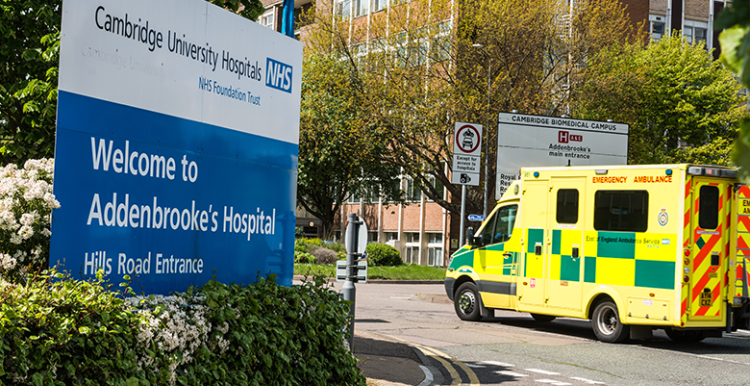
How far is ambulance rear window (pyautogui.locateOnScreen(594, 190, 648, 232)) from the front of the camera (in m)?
12.0

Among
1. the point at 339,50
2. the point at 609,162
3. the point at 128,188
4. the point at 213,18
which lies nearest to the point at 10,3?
the point at 213,18

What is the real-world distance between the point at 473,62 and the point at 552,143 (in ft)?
30.7

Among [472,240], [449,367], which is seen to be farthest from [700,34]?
[449,367]

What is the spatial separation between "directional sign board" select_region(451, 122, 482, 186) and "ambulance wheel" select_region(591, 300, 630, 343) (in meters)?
4.85

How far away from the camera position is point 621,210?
12.3m

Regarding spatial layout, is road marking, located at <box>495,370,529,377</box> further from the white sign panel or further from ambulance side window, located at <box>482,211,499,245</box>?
the white sign panel

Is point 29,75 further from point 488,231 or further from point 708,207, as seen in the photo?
point 708,207

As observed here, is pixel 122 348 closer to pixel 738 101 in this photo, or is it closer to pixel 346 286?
pixel 346 286

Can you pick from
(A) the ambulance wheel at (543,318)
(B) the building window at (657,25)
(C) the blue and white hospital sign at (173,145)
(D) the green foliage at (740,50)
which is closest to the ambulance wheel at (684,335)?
(A) the ambulance wheel at (543,318)

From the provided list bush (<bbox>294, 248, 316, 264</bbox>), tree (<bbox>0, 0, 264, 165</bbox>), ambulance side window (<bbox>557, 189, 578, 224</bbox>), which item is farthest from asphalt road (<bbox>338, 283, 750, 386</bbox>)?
bush (<bbox>294, 248, 316, 264</bbox>)

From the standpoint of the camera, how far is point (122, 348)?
174 inches

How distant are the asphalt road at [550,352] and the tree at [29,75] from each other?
16.5 ft

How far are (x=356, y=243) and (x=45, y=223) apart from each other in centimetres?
369

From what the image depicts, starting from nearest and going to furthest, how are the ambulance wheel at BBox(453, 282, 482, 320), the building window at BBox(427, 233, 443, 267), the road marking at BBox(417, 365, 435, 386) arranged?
the road marking at BBox(417, 365, 435, 386)
the ambulance wheel at BBox(453, 282, 482, 320)
the building window at BBox(427, 233, 443, 267)
